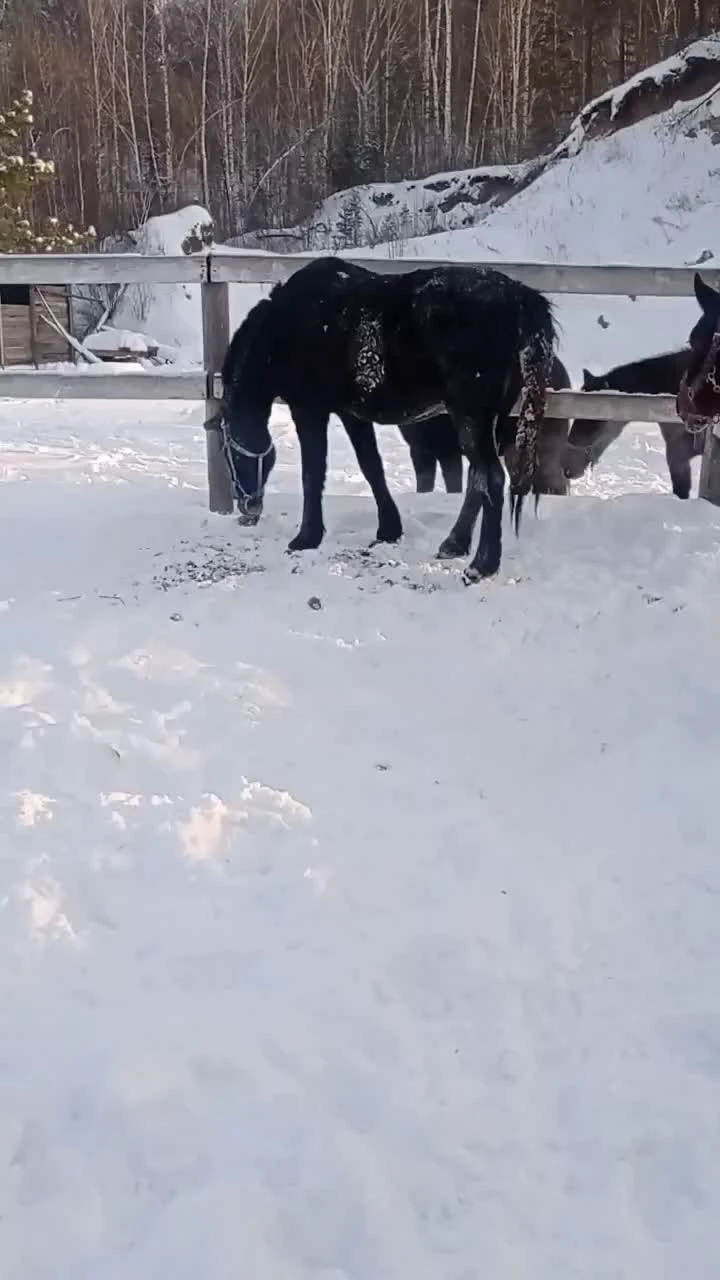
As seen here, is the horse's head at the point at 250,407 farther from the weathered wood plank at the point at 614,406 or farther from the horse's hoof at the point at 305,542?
the weathered wood plank at the point at 614,406

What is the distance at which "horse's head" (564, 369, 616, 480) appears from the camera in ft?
21.8

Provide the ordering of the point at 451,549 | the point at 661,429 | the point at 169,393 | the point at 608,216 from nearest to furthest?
1. the point at 451,549
2. the point at 169,393
3. the point at 661,429
4. the point at 608,216

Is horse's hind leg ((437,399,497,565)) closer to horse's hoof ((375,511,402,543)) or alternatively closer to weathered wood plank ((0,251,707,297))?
horse's hoof ((375,511,402,543))

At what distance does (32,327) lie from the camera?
1697cm

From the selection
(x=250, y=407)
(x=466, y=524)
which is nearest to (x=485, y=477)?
(x=466, y=524)

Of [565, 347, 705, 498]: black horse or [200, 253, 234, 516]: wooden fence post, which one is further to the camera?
[565, 347, 705, 498]: black horse

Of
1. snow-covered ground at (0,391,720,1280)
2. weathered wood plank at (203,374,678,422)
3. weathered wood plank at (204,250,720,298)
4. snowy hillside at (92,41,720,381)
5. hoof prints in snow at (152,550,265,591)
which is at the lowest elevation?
snow-covered ground at (0,391,720,1280)

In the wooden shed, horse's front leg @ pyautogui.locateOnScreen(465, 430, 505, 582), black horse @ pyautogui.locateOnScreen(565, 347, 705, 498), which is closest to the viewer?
horse's front leg @ pyautogui.locateOnScreen(465, 430, 505, 582)

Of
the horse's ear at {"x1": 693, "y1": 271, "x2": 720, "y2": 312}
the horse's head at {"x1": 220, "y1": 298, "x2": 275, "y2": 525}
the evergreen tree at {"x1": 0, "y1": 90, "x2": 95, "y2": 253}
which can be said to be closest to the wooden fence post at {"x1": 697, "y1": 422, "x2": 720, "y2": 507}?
the horse's ear at {"x1": 693, "y1": 271, "x2": 720, "y2": 312}

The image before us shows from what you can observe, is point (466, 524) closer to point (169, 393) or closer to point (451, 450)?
point (451, 450)

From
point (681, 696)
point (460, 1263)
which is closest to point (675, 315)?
point (681, 696)

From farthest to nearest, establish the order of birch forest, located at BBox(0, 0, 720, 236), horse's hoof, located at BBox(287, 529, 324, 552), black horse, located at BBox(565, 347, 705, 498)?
birch forest, located at BBox(0, 0, 720, 236) → black horse, located at BBox(565, 347, 705, 498) → horse's hoof, located at BBox(287, 529, 324, 552)

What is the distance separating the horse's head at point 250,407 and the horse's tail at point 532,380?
57.8 inches

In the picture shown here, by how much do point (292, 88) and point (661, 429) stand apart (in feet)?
80.9
